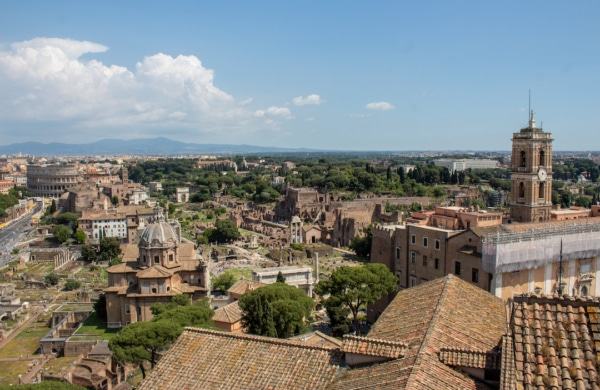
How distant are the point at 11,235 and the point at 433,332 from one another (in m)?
63.8

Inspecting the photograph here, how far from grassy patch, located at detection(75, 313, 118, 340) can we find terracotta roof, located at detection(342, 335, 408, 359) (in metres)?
21.4

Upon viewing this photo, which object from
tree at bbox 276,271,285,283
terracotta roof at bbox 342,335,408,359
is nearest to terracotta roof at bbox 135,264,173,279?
tree at bbox 276,271,285,283

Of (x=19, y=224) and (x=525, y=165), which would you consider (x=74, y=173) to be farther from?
(x=525, y=165)

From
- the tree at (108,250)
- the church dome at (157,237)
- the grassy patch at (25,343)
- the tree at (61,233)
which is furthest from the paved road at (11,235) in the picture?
the church dome at (157,237)

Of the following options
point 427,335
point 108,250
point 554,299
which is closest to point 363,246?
point 108,250

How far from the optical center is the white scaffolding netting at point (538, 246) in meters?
22.2

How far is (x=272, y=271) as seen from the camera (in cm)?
3472

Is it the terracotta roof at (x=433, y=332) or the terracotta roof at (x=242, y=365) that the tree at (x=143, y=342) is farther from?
the terracotta roof at (x=433, y=332)

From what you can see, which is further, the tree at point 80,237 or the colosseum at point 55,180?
the colosseum at point 55,180

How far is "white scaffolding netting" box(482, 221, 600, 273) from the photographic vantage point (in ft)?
72.7

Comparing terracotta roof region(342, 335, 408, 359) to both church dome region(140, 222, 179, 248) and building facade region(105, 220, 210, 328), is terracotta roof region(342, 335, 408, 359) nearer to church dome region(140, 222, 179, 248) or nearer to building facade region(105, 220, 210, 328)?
building facade region(105, 220, 210, 328)

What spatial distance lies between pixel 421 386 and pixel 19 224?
73.7m

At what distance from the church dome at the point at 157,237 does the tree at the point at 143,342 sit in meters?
10.5

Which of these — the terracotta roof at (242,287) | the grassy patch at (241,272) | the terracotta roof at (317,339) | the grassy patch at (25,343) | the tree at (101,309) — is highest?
the terracotta roof at (317,339)
